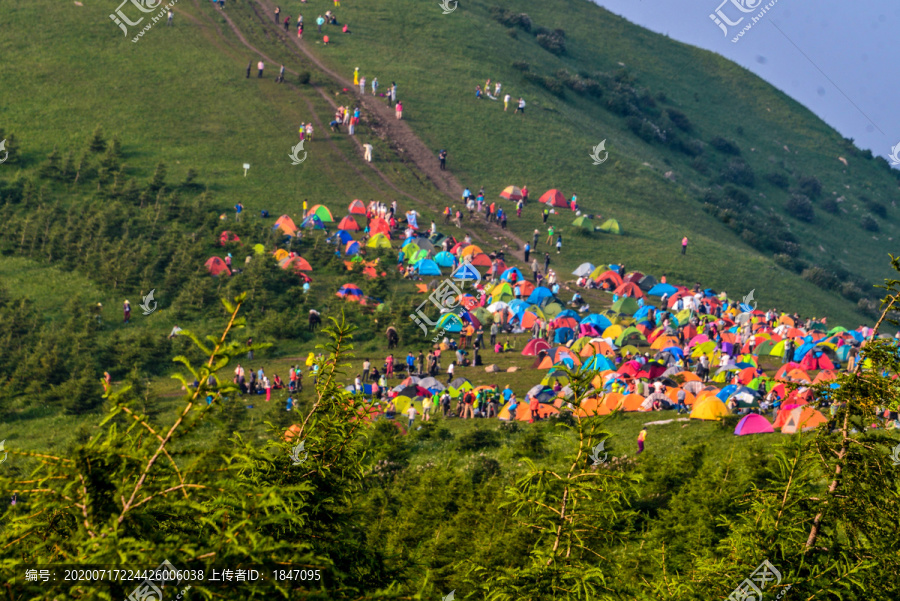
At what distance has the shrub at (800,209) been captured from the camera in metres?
88.6

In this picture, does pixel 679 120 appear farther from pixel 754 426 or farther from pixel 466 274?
pixel 754 426

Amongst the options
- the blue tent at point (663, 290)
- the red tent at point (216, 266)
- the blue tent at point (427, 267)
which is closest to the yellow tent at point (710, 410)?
the blue tent at point (663, 290)

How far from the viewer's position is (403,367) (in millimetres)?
36312

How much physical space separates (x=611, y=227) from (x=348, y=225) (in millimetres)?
21000

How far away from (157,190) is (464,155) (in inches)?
1001

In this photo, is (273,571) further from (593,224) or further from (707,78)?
(707,78)

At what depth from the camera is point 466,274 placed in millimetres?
44969

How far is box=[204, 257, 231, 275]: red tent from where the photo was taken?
1708 inches

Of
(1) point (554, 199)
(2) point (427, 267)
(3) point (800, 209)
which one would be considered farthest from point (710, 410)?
(3) point (800, 209)

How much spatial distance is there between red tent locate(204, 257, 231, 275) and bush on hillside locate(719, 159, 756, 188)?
65.4 m

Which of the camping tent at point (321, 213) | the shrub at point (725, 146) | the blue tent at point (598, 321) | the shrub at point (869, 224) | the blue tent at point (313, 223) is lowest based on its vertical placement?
the blue tent at point (313, 223)

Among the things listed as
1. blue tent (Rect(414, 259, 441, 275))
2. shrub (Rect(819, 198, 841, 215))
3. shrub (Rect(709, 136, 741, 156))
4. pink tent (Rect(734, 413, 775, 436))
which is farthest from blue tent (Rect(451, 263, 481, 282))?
shrub (Rect(819, 198, 841, 215))

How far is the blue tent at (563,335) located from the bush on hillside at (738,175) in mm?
59770

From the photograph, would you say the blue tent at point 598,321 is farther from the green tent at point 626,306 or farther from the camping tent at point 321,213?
the camping tent at point 321,213
